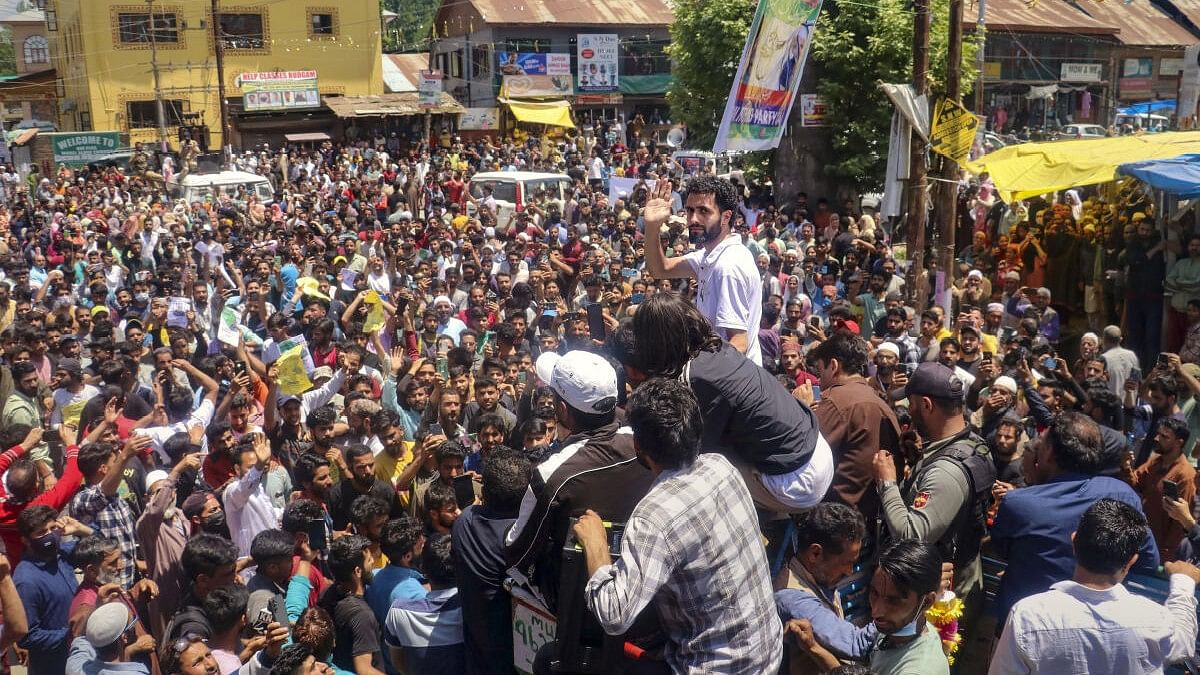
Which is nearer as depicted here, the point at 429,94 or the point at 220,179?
the point at 220,179

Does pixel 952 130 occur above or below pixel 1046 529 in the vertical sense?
above

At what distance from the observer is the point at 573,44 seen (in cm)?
4034

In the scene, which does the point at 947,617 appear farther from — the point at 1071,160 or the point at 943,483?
the point at 1071,160

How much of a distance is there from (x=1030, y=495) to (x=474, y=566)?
2044 mm

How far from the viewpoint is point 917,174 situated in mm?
10578

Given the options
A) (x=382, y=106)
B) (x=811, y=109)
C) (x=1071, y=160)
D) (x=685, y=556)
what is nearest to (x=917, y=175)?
(x=1071, y=160)

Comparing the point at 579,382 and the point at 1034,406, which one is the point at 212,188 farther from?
the point at 579,382

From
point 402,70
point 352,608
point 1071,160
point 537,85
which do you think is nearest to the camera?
point 352,608

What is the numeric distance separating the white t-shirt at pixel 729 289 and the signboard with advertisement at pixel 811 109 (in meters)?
14.8

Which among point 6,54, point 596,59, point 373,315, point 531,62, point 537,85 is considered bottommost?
point 373,315

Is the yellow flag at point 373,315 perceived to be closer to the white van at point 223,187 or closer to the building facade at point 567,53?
the white van at point 223,187

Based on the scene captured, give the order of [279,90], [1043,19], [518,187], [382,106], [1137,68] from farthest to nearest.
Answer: [1137,68]
[1043,19]
[382,106]
[279,90]
[518,187]

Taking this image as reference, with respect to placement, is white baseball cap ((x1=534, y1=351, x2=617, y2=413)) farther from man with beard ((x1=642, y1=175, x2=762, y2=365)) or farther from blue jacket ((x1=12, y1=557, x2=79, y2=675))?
blue jacket ((x1=12, y1=557, x2=79, y2=675))

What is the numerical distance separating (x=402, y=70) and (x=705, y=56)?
1183 inches
